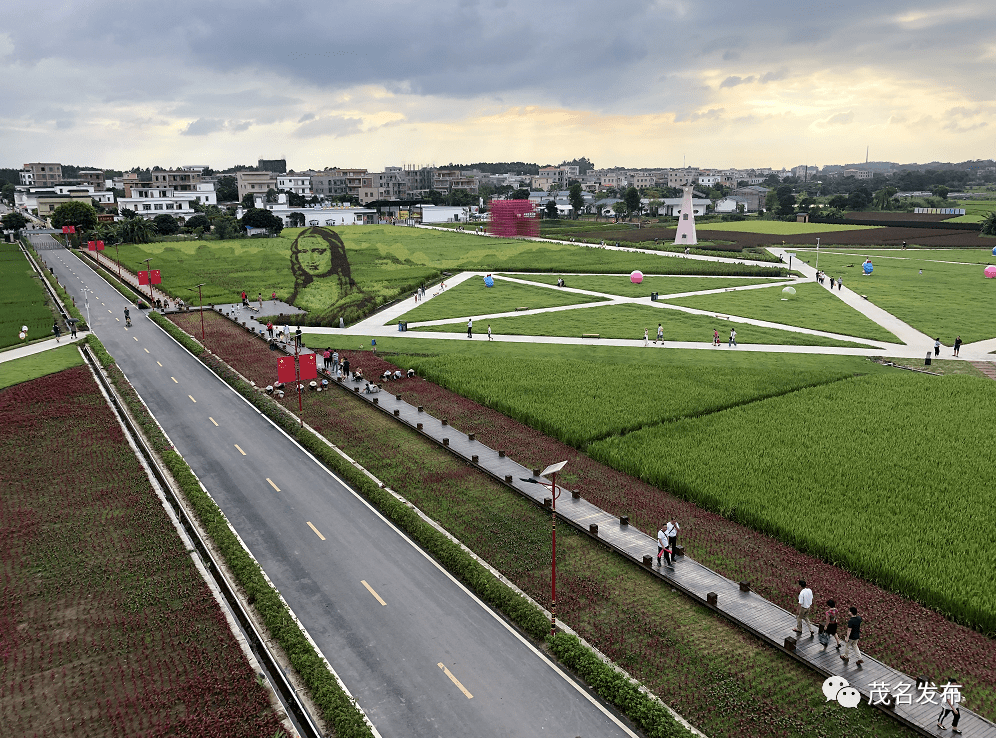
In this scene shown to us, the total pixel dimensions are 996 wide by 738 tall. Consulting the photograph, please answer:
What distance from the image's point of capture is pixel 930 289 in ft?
248

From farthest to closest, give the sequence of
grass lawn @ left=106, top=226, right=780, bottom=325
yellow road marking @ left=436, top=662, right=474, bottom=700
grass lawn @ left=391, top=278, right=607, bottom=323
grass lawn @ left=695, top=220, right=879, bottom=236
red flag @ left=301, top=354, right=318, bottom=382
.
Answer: grass lawn @ left=695, top=220, right=879, bottom=236, grass lawn @ left=106, top=226, right=780, bottom=325, grass lawn @ left=391, top=278, right=607, bottom=323, red flag @ left=301, top=354, right=318, bottom=382, yellow road marking @ left=436, top=662, right=474, bottom=700

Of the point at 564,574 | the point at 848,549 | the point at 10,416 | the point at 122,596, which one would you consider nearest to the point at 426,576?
the point at 564,574

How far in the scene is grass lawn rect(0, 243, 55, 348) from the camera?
193 feet

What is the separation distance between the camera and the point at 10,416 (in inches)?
1518

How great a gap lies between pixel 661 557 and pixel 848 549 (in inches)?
246

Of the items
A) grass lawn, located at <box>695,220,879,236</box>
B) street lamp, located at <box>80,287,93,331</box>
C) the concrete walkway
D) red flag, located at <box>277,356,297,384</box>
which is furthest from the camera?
grass lawn, located at <box>695,220,879,236</box>

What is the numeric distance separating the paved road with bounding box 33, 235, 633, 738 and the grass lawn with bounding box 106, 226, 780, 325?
107 ft

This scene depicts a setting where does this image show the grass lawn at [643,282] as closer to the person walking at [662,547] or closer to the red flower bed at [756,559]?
the red flower bed at [756,559]

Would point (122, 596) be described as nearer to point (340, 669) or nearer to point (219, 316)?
point (340, 669)

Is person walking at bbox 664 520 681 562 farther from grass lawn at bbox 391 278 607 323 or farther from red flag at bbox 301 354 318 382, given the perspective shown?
grass lawn at bbox 391 278 607 323

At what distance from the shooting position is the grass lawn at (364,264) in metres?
76.6

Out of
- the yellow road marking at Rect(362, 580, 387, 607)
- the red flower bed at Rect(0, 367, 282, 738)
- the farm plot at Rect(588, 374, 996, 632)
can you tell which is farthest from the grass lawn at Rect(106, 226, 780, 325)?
the yellow road marking at Rect(362, 580, 387, 607)

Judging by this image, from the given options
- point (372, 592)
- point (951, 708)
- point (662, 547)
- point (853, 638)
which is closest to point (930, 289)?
point (662, 547)

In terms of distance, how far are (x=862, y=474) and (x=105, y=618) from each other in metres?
28.3
